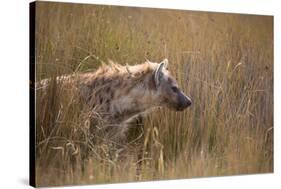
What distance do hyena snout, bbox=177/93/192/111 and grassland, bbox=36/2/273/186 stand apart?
0.09 meters

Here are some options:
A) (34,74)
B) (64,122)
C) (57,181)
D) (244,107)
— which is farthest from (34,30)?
(244,107)

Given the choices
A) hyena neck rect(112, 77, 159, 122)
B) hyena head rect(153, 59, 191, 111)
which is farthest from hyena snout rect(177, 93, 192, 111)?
hyena neck rect(112, 77, 159, 122)

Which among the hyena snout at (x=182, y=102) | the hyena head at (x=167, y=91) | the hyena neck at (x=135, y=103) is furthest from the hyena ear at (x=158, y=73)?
the hyena snout at (x=182, y=102)

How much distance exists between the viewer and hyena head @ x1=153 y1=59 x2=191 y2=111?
9.95 m

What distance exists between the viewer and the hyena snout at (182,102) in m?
10.2

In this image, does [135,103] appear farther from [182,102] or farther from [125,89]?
[182,102]

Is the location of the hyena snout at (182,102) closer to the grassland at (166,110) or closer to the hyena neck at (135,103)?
the grassland at (166,110)

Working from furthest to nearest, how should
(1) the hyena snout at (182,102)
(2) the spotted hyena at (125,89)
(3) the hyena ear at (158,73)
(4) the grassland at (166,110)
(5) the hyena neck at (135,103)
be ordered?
1. (1) the hyena snout at (182,102)
2. (3) the hyena ear at (158,73)
3. (5) the hyena neck at (135,103)
4. (2) the spotted hyena at (125,89)
5. (4) the grassland at (166,110)

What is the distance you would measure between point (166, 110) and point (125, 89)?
655mm

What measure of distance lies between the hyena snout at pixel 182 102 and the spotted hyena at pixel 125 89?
0.04 feet

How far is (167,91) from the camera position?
395 inches

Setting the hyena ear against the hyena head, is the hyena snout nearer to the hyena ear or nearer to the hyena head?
the hyena head

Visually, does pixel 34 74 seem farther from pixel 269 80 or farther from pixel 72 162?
pixel 269 80

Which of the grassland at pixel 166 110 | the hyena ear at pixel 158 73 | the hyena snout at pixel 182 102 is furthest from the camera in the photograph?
the hyena snout at pixel 182 102
